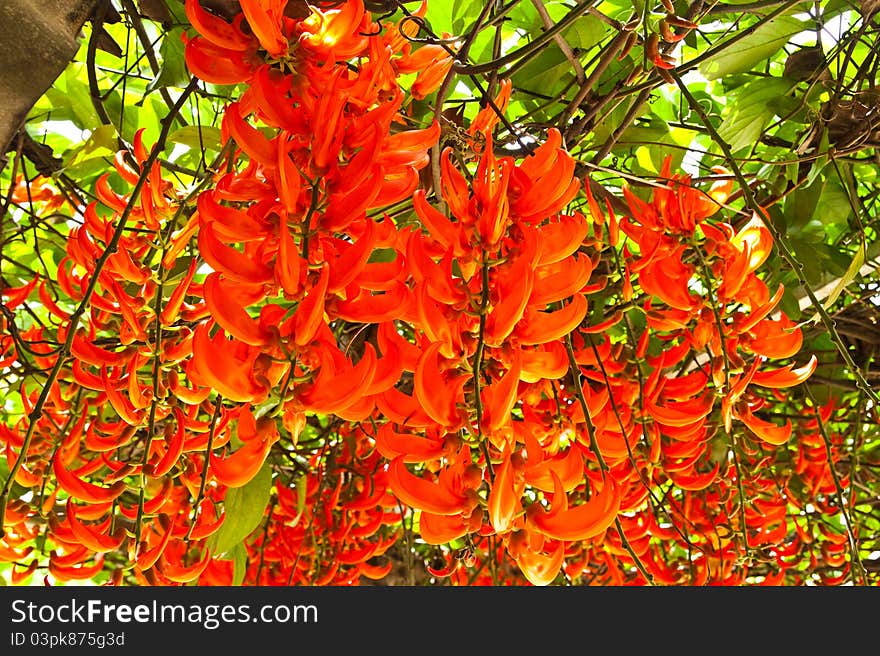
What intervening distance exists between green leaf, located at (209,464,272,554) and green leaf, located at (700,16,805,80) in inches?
30.6

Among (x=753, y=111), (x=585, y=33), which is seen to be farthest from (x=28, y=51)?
(x=753, y=111)

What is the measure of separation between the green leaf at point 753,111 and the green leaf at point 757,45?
144 mm

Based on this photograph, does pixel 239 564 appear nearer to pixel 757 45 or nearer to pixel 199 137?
pixel 199 137

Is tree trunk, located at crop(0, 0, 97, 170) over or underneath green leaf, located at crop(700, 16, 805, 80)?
underneath

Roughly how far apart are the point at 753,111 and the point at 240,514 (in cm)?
92

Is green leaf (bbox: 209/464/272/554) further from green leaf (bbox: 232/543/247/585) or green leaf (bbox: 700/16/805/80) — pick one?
green leaf (bbox: 700/16/805/80)

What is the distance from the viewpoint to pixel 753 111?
1.28 meters

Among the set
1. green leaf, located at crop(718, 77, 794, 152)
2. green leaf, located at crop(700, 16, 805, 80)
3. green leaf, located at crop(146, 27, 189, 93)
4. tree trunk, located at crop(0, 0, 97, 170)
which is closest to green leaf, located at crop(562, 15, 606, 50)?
green leaf, located at crop(700, 16, 805, 80)

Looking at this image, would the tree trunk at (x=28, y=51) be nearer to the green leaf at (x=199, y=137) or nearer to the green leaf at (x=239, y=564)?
the green leaf at (x=199, y=137)

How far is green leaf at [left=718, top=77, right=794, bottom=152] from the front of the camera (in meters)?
1.27

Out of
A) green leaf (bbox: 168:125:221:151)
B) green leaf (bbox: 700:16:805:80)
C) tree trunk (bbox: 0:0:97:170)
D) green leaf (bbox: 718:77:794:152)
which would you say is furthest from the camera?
green leaf (bbox: 718:77:794:152)

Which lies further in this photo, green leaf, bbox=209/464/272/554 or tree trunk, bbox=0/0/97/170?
green leaf, bbox=209/464/272/554

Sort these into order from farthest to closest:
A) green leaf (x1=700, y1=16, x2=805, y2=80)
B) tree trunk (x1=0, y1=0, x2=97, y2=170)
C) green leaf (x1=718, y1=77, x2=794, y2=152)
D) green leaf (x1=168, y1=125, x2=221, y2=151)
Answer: green leaf (x1=718, y1=77, x2=794, y2=152) → green leaf (x1=700, y1=16, x2=805, y2=80) → green leaf (x1=168, y1=125, x2=221, y2=151) → tree trunk (x1=0, y1=0, x2=97, y2=170)

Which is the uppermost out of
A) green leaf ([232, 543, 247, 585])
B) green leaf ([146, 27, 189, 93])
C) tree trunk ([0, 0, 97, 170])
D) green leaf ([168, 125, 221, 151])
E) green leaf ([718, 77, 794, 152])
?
green leaf ([718, 77, 794, 152])
